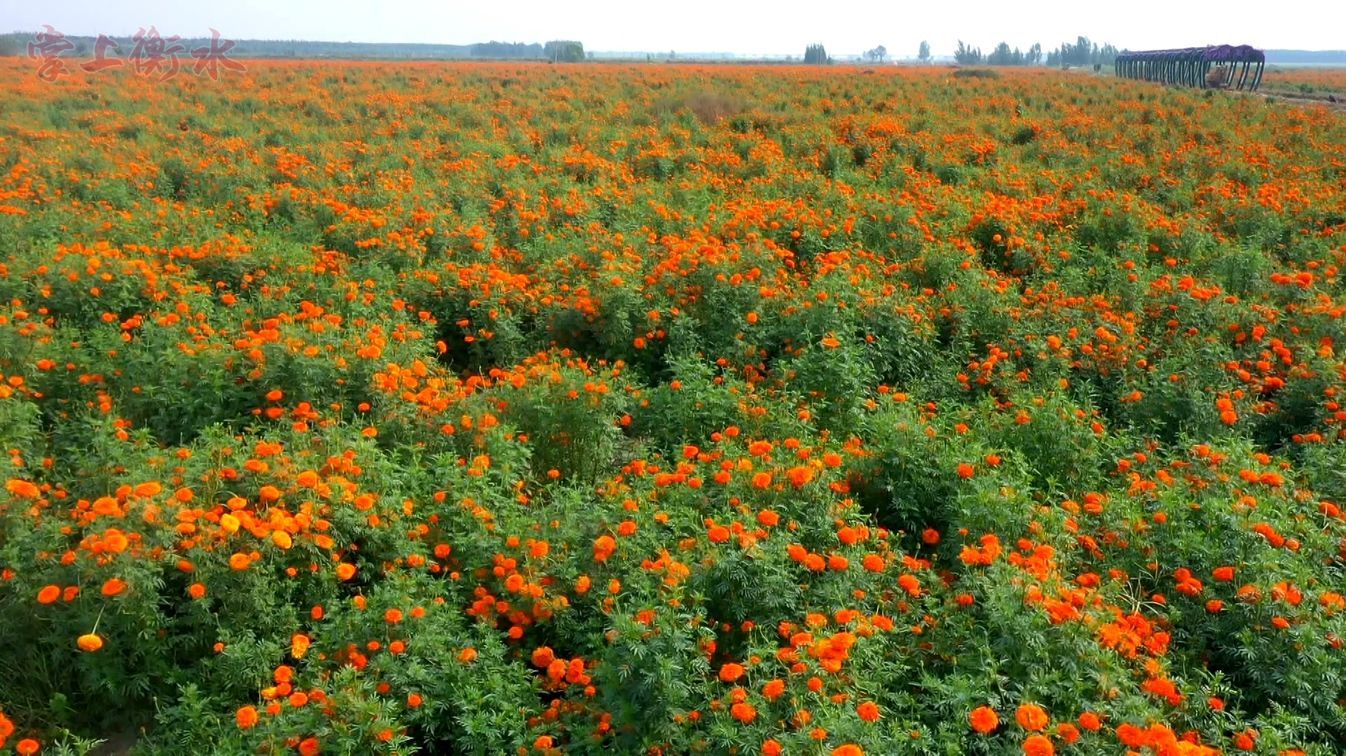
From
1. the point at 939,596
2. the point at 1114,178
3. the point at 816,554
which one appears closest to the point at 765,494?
the point at 816,554

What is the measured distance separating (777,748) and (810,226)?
640 cm

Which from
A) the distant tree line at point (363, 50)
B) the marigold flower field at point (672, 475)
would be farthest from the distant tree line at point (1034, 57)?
the marigold flower field at point (672, 475)

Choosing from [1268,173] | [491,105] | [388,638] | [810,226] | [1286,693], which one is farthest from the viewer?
[491,105]

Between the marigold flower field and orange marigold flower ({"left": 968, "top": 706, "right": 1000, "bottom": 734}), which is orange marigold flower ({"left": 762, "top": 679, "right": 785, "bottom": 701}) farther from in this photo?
orange marigold flower ({"left": 968, "top": 706, "right": 1000, "bottom": 734})

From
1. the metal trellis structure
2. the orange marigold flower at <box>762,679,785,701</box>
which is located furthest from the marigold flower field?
the metal trellis structure

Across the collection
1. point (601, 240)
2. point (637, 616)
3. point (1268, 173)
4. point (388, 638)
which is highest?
point (1268, 173)

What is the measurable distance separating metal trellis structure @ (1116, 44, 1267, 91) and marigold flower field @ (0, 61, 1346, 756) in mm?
26358

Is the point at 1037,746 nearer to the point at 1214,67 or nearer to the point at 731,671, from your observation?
the point at 731,671

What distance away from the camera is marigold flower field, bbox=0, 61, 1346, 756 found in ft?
9.21

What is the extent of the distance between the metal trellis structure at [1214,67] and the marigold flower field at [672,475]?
1038 inches

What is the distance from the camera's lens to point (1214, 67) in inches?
1260

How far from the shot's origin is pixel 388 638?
3.07m

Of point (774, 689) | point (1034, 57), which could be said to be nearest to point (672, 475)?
point (774, 689)

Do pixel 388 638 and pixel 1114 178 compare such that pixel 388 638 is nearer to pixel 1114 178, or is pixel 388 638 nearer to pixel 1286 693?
pixel 1286 693
